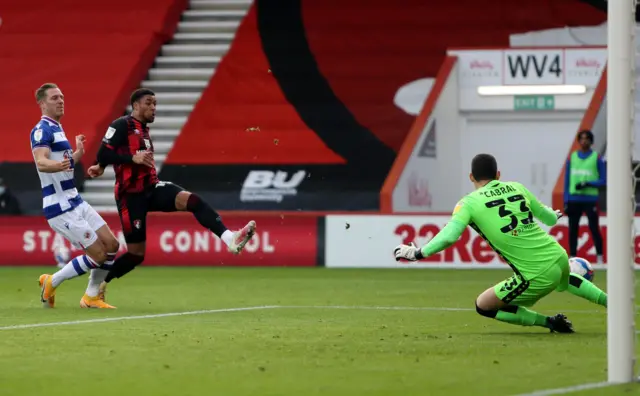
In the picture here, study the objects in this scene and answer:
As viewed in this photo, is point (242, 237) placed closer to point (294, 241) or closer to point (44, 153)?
point (44, 153)

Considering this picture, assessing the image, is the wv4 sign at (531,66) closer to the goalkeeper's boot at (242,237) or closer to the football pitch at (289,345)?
the football pitch at (289,345)

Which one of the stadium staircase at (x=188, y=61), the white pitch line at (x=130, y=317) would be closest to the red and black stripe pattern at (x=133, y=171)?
the white pitch line at (x=130, y=317)

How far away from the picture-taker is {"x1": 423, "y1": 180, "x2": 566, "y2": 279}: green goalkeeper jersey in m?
10.1

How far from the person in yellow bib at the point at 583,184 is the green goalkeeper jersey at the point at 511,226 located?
9.60 metres

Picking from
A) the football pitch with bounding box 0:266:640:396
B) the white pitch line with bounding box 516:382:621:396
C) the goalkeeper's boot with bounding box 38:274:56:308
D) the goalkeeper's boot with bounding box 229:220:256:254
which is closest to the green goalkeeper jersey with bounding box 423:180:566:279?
the football pitch with bounding box 0:266:640:396

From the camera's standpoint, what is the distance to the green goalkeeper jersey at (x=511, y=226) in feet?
33.2

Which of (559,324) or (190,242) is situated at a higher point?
(190,242)

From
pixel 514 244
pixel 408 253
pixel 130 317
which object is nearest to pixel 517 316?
pixel 514 244

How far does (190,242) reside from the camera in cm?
2214

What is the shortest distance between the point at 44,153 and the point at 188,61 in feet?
53.5

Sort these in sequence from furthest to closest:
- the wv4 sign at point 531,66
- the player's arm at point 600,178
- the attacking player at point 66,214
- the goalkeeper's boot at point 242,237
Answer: the wv4 sign at point 531,66
the player's arm at point 600,178
the attacking player at point 66,214
the goalkeeper's boot at point 242,237

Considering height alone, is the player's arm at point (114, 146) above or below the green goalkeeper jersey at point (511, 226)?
above

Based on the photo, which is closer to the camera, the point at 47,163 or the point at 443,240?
the point at 443,240

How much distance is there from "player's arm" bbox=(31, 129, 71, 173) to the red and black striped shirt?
1.59 ft
